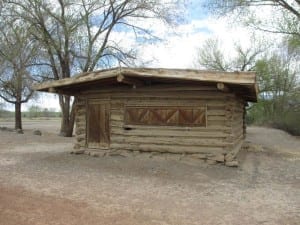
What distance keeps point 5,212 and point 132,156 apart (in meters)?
6.55

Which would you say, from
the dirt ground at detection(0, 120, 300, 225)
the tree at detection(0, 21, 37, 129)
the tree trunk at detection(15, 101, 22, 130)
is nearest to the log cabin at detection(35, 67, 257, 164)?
the dirt ground at detection(0, 120, 300, 225)

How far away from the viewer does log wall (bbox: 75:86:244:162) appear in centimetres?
1221

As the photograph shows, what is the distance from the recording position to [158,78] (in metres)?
12.1

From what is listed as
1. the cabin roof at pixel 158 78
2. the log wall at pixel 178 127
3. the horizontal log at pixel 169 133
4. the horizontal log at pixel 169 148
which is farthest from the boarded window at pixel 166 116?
the cabin roof at pixel 158 78

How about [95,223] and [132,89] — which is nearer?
[95,223]

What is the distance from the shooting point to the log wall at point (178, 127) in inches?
481

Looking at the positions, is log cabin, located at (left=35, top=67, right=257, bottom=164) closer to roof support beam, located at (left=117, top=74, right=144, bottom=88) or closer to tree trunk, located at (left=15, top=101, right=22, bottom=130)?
roof support beam, located at (left=117, top=74, right=144, bottom=88)

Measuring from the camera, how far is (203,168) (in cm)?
1162

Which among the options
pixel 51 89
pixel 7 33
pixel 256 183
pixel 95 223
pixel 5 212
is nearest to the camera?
pixel 95 223

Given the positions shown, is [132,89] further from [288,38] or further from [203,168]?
[288,38]

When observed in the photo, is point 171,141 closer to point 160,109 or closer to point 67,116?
point 160,109

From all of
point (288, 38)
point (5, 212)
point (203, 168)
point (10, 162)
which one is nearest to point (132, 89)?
point (203, 168)

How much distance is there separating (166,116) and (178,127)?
1.70ft

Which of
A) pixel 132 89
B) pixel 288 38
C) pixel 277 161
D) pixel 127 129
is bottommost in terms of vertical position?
pixel 277 161
